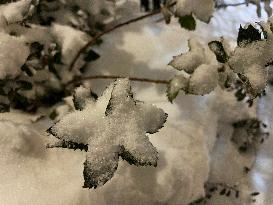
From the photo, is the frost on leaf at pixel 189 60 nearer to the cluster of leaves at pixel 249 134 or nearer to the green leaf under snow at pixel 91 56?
the green leaf under snow at pixel 91 56

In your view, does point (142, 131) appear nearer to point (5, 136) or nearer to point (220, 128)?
point (5, 136)

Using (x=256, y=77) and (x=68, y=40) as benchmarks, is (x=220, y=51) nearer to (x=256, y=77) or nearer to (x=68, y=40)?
(x=256, y=77)

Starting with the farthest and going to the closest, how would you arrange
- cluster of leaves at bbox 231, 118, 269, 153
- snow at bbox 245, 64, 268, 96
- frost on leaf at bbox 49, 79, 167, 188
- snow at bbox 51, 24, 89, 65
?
1. cluster of leaves at bbox 231, 118, 269, 153
2. snow at bbox 51, 24, 89, 65
3. snow at bbox 245, 64, 268, 96
4. frost on leaf at bbox 49, 79, 167, 188

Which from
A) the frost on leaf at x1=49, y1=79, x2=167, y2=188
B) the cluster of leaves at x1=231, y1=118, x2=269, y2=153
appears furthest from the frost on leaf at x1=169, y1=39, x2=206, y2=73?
the cluster of leaves at x1=231, y1=118, x2=269, y2=153

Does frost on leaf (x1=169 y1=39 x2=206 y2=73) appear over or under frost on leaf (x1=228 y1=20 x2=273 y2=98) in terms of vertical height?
under

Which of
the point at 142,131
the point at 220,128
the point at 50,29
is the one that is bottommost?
the point at 220,128

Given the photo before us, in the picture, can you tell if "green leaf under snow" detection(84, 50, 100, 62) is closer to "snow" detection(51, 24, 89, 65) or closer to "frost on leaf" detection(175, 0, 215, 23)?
"snow" detection(51, 24, 89, 65)

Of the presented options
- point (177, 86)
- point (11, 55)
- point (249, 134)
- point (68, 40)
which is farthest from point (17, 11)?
point (249, 134)

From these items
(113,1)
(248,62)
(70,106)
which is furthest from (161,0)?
(248,62)
